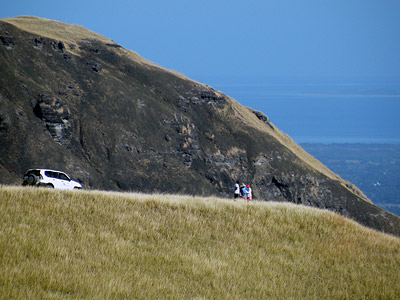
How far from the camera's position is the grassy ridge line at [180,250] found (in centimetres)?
1823

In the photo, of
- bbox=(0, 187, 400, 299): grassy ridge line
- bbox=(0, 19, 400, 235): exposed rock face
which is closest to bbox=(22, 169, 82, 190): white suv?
bbox=(0, 187, 400, 299): grassy ridge line

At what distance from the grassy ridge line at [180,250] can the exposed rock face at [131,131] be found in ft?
172

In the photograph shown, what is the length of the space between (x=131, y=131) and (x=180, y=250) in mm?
86787

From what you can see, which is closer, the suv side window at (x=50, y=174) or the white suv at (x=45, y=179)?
the white suv at (x=45, y=179)

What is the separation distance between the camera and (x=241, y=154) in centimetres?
12119

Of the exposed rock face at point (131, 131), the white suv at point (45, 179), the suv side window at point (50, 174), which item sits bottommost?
the white suv at point (45, 179)

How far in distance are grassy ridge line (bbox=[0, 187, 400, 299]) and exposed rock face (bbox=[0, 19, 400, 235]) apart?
2063 inches

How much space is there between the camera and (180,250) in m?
21.9

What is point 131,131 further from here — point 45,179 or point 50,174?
point 45,179

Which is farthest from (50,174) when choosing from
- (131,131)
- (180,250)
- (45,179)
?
(131,131)

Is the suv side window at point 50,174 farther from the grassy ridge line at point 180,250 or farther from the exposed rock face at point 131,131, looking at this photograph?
the exposed rock face at point 131,131

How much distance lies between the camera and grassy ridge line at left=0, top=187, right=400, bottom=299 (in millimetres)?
18234

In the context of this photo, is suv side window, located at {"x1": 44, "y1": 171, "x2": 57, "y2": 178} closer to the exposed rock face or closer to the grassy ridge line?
the grassy ridge line

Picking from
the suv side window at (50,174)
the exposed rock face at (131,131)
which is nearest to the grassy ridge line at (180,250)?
the suv side window at (50,174)
